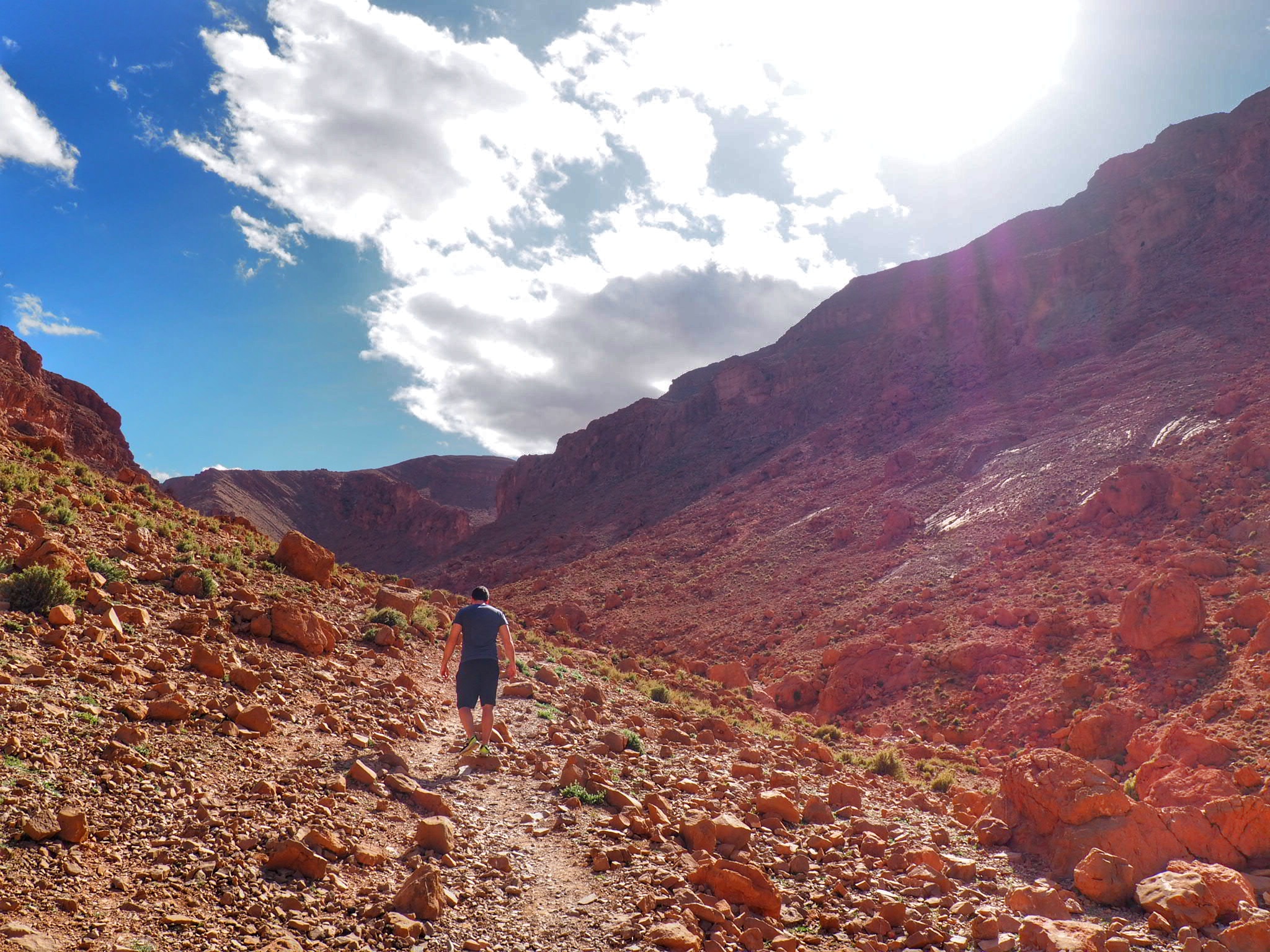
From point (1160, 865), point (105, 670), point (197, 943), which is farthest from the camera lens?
point (1160, 865)

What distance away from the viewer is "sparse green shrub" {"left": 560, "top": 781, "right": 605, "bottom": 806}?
22.5ft

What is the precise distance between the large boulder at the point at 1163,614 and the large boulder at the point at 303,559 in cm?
1994

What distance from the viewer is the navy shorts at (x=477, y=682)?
8000 mm

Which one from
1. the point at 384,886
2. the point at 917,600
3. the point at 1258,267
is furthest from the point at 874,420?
the point at 384,886

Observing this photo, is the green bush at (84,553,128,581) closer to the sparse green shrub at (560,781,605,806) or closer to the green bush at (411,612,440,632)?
the green bush at (411,612,440,632)

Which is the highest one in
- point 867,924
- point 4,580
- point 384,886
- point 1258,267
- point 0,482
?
point 1258,267

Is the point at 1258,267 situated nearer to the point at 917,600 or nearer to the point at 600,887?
the point at 917,600

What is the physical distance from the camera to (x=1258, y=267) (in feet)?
150

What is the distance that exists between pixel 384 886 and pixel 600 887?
4.69ft

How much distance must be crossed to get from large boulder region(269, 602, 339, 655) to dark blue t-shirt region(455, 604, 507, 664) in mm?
2473

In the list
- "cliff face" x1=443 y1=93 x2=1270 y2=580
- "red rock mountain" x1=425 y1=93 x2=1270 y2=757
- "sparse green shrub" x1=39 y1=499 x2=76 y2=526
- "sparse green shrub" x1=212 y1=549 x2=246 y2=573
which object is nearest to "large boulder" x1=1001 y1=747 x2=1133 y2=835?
"red rock mountain" x1=425 y1=93 x2=1270 y2=757

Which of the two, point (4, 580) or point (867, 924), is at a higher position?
point (4, 580)

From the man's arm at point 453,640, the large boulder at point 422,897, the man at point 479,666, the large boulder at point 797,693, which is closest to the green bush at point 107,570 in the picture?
the man's arm at point 453,640

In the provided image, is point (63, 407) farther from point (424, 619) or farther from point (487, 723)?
point (487, 723)
